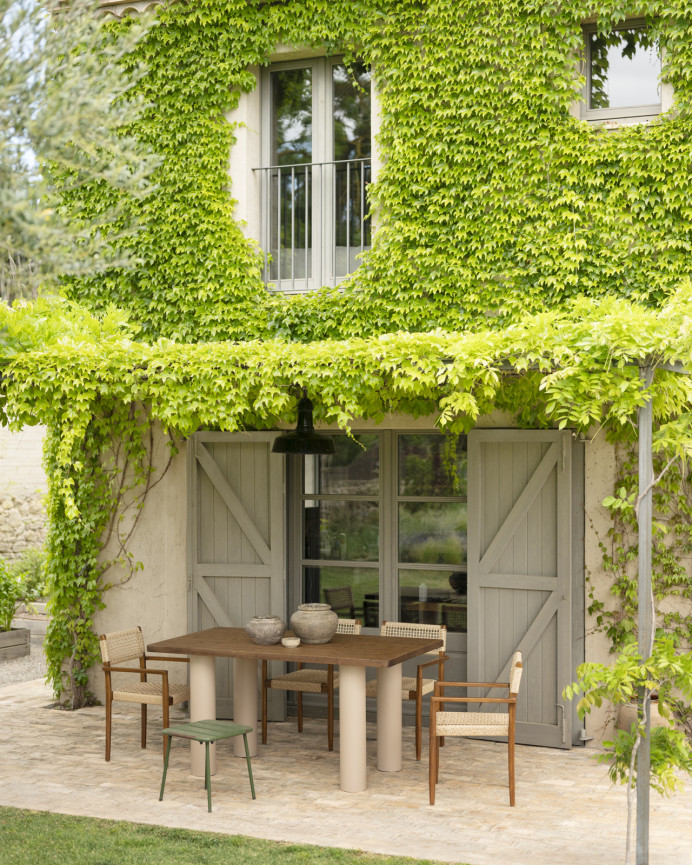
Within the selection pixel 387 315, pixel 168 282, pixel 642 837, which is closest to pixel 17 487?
pixel 168 282

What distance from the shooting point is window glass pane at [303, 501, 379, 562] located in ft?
23.7

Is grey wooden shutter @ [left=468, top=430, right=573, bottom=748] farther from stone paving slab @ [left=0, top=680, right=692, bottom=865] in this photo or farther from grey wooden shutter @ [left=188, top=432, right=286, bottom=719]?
grey wooden shutter @ [left=188, top=432, right=286, bottom=719]

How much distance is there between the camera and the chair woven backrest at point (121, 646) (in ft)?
20.4

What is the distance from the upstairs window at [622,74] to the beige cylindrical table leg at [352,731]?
13.0 feet

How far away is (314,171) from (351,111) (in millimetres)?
504

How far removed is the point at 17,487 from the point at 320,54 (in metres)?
7.06

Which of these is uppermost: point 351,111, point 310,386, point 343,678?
point 351,111

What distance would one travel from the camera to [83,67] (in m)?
5.12

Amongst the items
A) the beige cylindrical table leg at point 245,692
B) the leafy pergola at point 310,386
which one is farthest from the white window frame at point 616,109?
the beige cylindrical table leg at point 245,692

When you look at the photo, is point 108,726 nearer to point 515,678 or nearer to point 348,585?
point 348,585

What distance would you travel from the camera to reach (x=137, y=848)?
4.60 meters

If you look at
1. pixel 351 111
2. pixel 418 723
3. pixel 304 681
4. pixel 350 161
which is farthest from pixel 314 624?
pixel 351 111

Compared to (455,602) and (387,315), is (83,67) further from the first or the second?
(455,602)

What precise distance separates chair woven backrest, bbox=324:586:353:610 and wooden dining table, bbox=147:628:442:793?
99 cm
